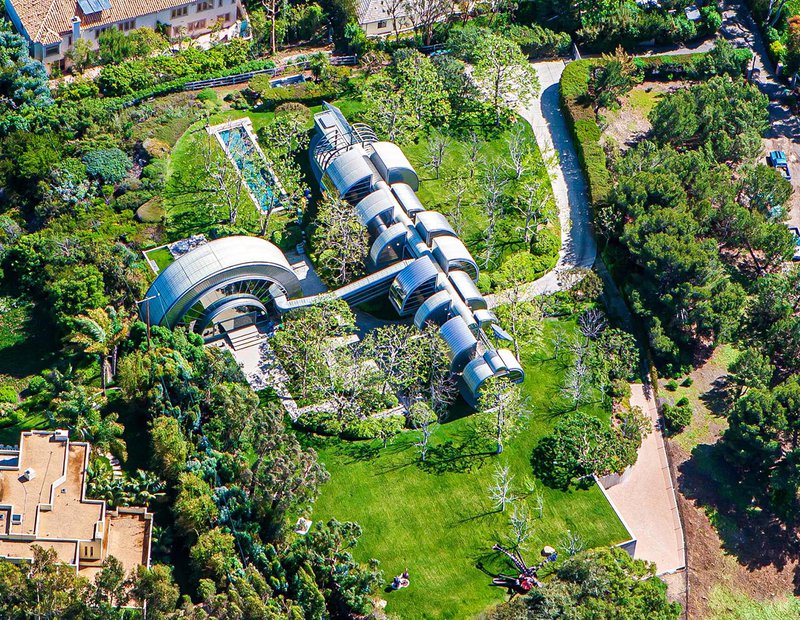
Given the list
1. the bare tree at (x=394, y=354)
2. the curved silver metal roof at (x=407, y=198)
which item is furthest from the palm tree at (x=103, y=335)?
the curved silver metal roof at (x=407, y=198)

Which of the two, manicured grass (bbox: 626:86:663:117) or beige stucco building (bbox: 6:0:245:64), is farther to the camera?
manicured grass (bbox: 626:86:663:117)

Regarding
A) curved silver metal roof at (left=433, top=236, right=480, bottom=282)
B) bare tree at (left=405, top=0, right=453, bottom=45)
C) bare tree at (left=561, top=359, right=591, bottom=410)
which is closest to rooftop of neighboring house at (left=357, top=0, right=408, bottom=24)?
bare tree at (left=405, top=0, right=453, bottom=45)

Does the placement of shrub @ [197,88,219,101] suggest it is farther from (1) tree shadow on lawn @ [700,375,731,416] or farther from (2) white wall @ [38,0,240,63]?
(1) tree shadow on lawn @ [700,375,731,416]

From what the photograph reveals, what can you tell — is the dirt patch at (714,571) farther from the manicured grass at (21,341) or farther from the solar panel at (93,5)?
the solar panel at (93,5)

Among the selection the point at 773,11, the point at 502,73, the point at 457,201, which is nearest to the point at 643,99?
the point at 502,73


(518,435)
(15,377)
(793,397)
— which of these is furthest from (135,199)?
(793,397)

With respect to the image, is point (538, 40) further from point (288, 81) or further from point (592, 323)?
point (592, 323)

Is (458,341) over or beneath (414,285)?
beneath
